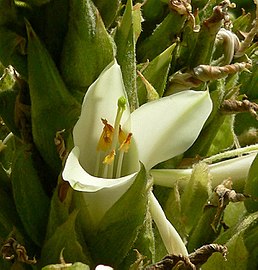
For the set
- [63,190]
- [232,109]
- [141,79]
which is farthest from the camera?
[232,109]

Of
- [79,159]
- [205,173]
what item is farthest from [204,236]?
[79,159]

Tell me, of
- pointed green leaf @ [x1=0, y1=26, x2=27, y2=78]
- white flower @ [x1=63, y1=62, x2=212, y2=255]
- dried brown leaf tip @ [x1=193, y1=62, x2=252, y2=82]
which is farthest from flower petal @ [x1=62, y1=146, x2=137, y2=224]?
dried brown leaf tip @ [x1=193, y1=62, x2=252, y2=82]

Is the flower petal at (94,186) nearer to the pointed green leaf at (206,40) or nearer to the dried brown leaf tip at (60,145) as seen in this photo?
the dried brown leaf tip at (60,145)

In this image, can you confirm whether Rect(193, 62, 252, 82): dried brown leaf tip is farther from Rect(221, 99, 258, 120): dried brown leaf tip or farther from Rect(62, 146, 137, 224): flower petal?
Rect(62, 146, 137, 224): flower petal

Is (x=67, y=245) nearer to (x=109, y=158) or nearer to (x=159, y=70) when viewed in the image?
(x=109, y=158)

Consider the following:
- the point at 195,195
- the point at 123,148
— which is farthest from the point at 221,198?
the point at 123,148

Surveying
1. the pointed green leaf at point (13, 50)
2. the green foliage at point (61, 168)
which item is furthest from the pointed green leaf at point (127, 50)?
the pointed green leaf at point (13, 50)

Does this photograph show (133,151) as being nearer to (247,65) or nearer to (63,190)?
(63,190)
